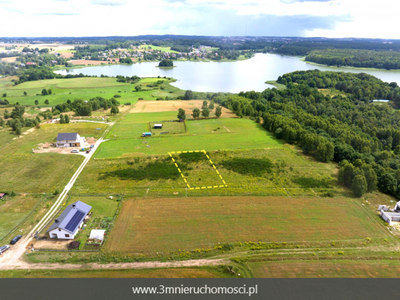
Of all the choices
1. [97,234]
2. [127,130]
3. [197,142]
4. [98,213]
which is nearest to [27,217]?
[98,213]

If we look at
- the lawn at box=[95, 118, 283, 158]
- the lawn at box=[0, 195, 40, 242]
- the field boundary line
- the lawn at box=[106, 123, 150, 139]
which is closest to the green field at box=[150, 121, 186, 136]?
the lawn at box=[95, 118, 283, 158]

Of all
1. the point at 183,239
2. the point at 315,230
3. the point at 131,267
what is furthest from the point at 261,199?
the point at 131,267

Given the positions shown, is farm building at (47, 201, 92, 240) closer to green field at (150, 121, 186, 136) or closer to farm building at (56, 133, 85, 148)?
farm building at (56, 133, 85, 148)

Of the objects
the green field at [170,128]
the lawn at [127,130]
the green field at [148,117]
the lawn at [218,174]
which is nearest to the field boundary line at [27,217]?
the lawn at [218,174]

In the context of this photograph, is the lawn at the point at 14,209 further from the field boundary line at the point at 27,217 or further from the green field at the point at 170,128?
the green field at the point at 170,128

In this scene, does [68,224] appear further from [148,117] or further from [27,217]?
[148,117]
